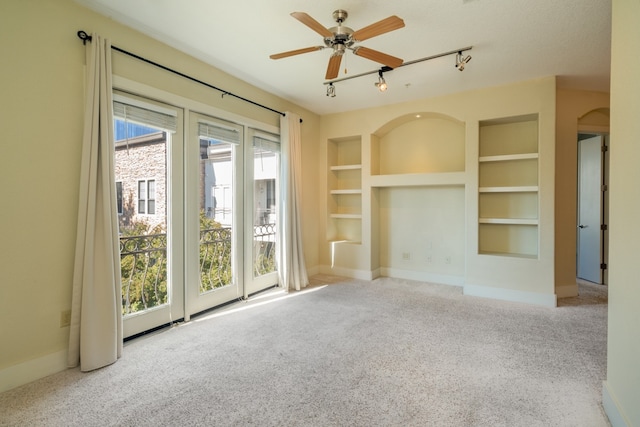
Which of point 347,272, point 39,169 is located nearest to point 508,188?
point 347,272

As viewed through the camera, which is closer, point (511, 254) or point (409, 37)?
point (409, 37)

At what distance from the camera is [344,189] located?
17.8 feet

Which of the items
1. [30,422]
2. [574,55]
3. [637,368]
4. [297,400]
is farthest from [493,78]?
[30,422]

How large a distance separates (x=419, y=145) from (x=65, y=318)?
483cm

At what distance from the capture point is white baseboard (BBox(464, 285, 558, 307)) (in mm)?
3652

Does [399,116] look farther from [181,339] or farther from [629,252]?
[181,339]

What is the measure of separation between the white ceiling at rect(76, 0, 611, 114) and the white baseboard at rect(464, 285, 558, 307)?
2680 mm

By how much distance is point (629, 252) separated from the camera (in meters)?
1.54

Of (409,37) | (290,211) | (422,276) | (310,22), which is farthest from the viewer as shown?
(422,276)

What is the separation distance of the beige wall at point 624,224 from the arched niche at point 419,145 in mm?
2705

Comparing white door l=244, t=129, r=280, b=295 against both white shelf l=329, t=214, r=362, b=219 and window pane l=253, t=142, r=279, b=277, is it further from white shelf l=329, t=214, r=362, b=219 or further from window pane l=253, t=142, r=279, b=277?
white shelf l=329, t=214, r=362, b=219

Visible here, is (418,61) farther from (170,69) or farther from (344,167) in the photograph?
(170,69)

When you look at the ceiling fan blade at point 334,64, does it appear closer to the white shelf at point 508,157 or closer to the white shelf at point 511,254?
the white shelf at point 508,157

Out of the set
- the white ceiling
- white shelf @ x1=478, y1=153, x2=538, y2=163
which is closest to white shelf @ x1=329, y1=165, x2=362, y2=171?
the white ceiling
